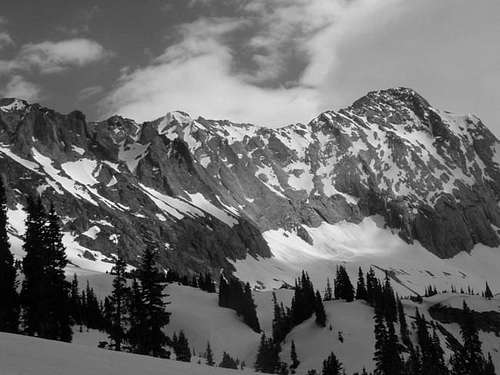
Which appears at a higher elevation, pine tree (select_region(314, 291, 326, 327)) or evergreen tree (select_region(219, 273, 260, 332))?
evergreen tree (select_region(219, 273, 260, 332))

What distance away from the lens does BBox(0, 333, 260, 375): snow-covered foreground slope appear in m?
17.9

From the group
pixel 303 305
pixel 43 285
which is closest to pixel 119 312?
pixel 43 285

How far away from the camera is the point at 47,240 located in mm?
49312

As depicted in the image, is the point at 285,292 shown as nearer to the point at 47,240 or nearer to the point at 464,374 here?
the point at 464,374

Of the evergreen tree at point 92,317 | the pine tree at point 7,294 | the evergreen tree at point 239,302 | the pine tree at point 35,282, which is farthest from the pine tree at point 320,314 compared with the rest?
the pine tree at point 35,282

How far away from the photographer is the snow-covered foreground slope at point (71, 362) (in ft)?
58.6

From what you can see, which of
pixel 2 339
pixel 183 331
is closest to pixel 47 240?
pixel 2 339

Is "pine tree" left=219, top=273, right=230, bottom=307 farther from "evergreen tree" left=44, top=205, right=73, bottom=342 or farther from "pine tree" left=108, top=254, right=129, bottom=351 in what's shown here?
"evergreen tree" left=44, top=205, right=73, bottom=342

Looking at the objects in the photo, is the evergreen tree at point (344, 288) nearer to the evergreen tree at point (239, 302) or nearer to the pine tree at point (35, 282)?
the evergreen tree at point (239, 302)

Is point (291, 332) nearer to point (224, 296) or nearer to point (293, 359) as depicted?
point (293, 359)

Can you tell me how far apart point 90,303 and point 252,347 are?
32.6 meters

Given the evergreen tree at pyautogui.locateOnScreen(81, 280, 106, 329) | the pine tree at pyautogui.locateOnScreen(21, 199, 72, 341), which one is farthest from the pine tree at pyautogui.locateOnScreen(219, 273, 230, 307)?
the pine tree at pyautogui.locateOnScreen(21, 199, 72, 341)

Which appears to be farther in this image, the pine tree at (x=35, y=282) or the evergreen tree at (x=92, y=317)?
the evergreen tree at (x=92, y=317)

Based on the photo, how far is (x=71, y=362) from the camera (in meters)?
19.5
